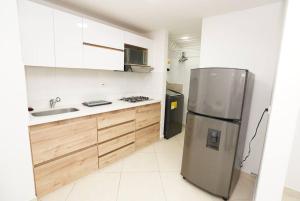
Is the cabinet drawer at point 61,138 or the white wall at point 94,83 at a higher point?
the white wall at point 94,83

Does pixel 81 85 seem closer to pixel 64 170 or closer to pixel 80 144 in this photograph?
pixel 80 144

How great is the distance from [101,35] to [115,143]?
1.64m

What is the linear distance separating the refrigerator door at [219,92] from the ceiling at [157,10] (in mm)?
915

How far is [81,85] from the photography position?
239 centimetres

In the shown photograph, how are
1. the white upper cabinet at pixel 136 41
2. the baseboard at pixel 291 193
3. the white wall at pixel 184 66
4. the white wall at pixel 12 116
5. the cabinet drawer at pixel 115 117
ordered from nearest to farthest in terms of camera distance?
the white wall at pixel 12 116
the baseboard at pixel 291 193
the cabinet drawer at pixel 115 117
the white upper cabinet at pixel 136 41
the white wall at pixel 184 66

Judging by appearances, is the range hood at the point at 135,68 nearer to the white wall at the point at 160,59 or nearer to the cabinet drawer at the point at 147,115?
the white wall at the point at 160,59

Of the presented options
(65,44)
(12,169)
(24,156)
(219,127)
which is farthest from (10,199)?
(219,127)

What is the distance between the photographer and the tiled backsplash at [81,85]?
1.94m

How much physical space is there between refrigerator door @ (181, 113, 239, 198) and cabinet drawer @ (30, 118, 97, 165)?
1.29 meters

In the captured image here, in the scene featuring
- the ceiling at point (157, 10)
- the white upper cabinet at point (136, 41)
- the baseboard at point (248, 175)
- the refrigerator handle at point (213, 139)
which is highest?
the ceiling at point (157, 10)

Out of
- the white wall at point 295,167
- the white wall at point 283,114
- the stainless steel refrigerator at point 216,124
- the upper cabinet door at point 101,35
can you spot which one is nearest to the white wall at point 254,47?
the white wall at point 295,167

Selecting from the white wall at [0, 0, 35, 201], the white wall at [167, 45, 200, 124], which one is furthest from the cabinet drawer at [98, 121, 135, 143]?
the white wall at [167, 45, 200, 124]

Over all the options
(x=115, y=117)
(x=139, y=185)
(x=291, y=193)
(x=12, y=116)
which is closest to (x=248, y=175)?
(x=291, y=193)

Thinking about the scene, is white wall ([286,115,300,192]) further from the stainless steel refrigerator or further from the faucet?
the faucet
